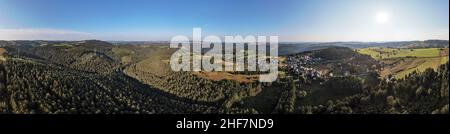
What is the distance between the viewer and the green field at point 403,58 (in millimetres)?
11727

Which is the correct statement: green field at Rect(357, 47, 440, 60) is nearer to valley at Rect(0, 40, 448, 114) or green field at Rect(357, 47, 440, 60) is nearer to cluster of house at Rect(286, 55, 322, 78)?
valley at Rect(0, 40, 448, 114)

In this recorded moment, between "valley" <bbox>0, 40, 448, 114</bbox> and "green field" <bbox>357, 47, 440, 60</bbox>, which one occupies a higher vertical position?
"green field" <bbox>357, 47, 440, 60</bbox>

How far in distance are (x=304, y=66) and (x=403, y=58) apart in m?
3.53

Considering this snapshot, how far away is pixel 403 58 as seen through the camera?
1293 centimetres

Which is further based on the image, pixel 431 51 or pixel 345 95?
pixel 345 95

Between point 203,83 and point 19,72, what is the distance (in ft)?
24.6

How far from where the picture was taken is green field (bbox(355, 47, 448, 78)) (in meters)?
11.7

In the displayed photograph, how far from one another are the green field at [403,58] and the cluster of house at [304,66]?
2081 mm

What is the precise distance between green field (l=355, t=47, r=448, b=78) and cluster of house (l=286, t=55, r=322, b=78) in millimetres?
2081

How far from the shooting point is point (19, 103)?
42.3 feet

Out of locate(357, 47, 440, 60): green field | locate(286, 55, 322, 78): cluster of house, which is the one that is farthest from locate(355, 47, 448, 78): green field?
locate(286, 55, 322, 78): cluster of house

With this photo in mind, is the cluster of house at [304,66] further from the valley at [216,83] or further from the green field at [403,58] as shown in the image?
the green field at [403,58]
